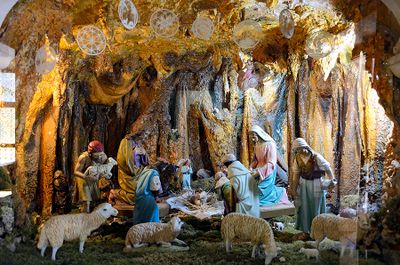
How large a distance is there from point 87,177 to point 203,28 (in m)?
2.53

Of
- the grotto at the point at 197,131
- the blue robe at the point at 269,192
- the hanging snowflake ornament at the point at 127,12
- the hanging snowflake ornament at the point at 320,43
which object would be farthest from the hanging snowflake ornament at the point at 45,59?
the hanging snowflake ornament at the point at 320,43

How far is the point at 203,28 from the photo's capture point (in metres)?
6.45

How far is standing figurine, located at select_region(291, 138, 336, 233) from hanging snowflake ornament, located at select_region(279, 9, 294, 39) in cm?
140

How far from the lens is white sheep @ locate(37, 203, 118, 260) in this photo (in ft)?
15.3

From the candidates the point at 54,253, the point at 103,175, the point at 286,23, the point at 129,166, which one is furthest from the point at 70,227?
the point at 286,23

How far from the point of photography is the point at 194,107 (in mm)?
7480

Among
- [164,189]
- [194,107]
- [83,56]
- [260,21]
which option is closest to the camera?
[83,56]

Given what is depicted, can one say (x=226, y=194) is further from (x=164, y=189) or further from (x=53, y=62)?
(x=53, y=62)

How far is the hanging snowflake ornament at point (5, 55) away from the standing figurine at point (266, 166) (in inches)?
120

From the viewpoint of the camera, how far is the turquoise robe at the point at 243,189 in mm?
5422

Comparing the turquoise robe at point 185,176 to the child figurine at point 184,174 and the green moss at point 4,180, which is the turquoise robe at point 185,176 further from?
the green moss at point 4,180

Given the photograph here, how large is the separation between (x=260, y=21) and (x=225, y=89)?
1.75m

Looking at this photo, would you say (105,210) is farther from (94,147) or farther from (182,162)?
(182,162)

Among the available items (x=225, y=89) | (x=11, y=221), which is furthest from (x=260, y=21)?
(x=11, y=221)
